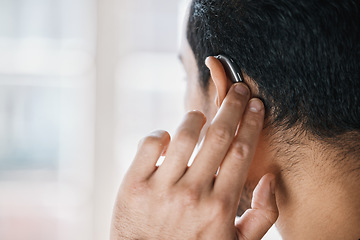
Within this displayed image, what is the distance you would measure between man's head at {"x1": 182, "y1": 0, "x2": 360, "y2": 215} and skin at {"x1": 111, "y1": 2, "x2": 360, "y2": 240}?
0.02 meters

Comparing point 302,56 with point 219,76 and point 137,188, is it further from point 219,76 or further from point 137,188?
point 137,188

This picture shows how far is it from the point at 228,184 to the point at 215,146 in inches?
3.3

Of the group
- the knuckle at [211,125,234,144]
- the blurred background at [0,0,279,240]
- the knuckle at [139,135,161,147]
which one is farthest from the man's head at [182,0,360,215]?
the blurred background at [0,0,279,240]

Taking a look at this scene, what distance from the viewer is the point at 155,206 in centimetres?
81

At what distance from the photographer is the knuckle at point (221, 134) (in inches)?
31.1

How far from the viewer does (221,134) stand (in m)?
0.79

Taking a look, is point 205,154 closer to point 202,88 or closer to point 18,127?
point 202,88

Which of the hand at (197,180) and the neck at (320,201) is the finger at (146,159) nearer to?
the hand at (197,180)

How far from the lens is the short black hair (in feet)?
2.46

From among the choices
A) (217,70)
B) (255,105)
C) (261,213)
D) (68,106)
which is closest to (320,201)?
(261,213)

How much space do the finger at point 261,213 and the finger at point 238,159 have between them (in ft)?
0.20

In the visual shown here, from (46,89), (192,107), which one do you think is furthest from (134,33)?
(192,107)

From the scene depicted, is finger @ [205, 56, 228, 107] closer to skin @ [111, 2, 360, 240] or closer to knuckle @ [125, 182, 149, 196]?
skin @ [111, 2, 360, 240]

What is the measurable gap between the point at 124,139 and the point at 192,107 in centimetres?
138
